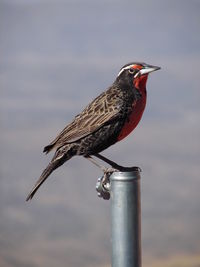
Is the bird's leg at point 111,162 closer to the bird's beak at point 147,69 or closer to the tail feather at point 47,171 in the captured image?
the tail feather at point 47,171

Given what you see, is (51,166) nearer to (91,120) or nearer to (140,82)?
(91,120)

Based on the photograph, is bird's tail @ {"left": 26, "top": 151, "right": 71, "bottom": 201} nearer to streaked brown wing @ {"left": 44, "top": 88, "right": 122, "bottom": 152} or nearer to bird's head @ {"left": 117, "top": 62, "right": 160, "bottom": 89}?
streaked brown wing @ {"left": 44, "top": 88, "right": 122, "bottom": 152}

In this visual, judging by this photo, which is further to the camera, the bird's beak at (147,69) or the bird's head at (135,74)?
the bird's head at (135,74)

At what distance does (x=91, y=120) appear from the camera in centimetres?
403

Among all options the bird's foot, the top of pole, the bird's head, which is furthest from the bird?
the top of pole

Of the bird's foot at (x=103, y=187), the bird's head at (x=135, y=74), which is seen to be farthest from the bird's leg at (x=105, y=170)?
the bird's head at (x=135, y=74)

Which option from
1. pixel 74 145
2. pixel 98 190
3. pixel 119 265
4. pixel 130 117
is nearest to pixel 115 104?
pixel 130 117

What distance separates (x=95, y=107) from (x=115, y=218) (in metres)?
1.13

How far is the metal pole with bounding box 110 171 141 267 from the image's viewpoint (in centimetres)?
323

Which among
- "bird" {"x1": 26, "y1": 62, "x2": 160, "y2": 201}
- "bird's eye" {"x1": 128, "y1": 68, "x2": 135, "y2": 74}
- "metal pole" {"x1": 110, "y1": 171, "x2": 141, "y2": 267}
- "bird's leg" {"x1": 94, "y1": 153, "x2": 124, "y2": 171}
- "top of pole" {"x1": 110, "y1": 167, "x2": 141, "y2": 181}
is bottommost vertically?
"metal pole" {"x1": 110, "y1": 171, "x2": 141, "y2": 267}

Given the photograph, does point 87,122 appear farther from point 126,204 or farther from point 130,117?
point 126,204

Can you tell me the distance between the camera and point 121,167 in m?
4.07

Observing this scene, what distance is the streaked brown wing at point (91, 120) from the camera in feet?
13.0

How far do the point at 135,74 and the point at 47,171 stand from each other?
1001 millimetres
